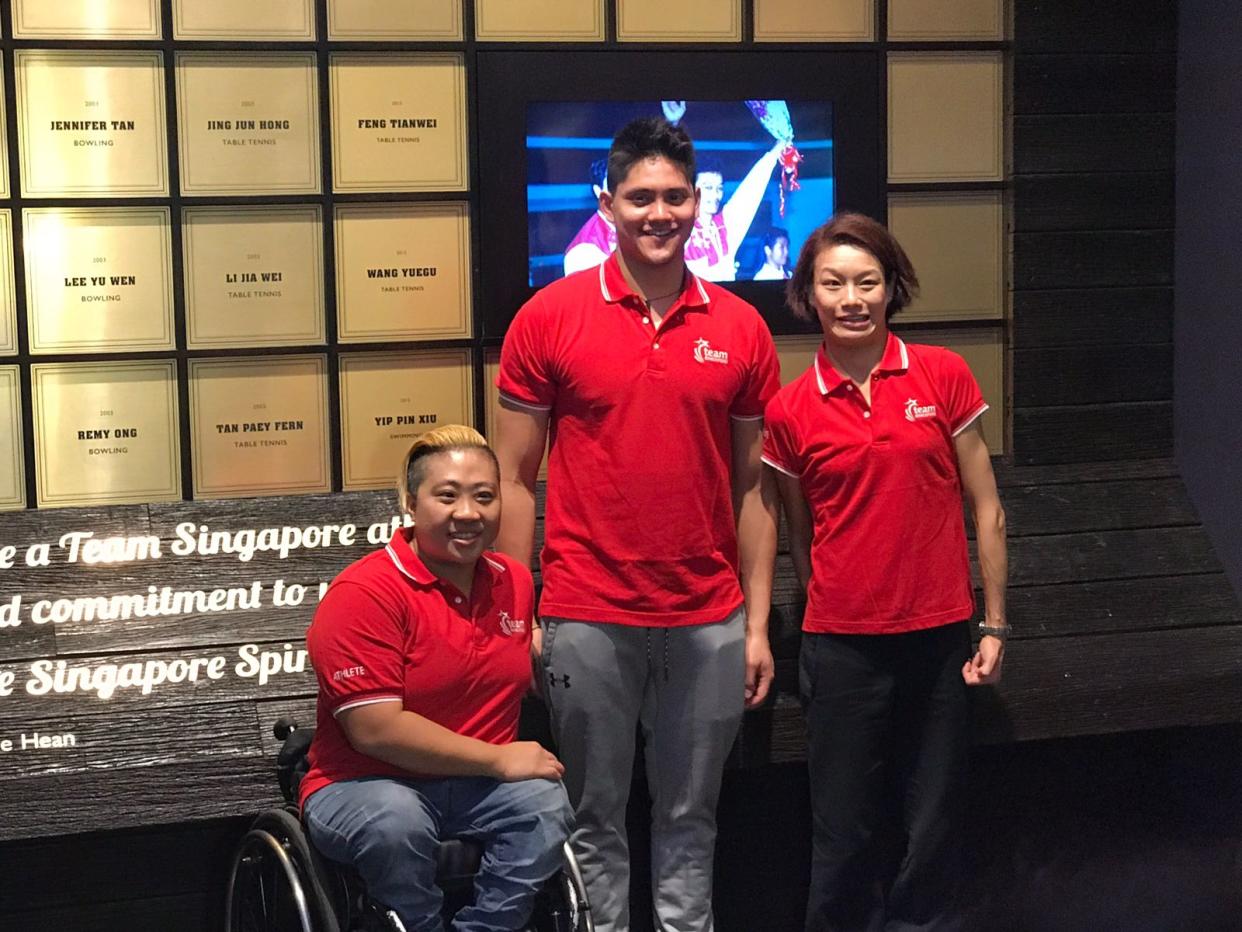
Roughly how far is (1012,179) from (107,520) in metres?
2.01

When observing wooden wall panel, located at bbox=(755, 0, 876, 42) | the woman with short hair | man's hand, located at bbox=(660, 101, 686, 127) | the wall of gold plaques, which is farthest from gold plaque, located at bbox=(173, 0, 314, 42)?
the woman with short hair

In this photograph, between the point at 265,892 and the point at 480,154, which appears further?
the point at 480,154

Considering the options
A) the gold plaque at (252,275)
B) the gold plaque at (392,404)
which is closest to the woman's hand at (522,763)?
the gold plaque at (392,404)

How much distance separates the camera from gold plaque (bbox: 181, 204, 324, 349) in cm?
309

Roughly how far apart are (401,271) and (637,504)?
103 cm

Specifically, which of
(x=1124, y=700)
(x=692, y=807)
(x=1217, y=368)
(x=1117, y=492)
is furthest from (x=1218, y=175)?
(x=692, y=807)

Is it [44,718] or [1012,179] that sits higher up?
[1012,179]

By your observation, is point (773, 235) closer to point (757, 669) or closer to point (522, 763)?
point (757, 669)

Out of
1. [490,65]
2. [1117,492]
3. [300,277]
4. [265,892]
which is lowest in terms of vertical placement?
[265,892]

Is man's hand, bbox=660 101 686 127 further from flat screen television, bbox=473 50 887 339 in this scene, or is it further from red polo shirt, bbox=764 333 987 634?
red polo shirt, bbox=764 333 987 634

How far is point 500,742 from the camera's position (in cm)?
223

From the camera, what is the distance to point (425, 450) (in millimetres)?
2219

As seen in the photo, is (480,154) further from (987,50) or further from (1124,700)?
(1124,700)

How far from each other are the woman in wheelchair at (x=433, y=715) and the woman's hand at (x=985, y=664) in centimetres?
72
